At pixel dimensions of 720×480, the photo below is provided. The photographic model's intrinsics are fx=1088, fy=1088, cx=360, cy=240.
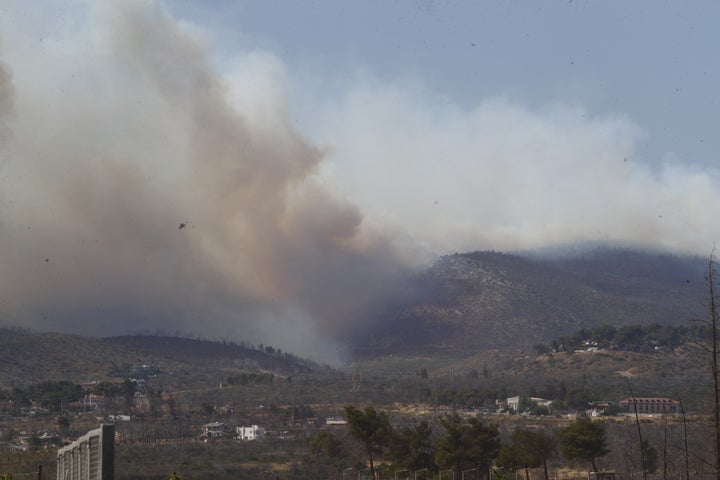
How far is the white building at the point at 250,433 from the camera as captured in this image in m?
164

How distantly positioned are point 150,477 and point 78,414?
83.5 m

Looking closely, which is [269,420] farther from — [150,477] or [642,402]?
[150,477]

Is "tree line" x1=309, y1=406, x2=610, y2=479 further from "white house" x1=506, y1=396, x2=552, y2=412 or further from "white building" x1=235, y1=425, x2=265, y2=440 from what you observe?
"white house" x1=506, y1=396, x2=552, y2=412

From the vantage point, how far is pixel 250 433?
547 feet

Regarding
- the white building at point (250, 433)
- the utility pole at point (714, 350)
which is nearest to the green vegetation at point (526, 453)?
the utility pole at point (714, 350)

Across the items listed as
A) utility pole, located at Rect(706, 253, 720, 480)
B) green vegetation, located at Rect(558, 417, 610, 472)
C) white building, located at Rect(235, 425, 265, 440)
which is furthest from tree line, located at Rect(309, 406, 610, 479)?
white building, located at Rect(235, 425, 265, 440)

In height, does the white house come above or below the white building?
above

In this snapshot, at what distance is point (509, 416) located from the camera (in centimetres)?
18238

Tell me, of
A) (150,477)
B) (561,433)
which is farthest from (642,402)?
(150,477)

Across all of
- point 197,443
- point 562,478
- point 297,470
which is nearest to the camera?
point 562,478

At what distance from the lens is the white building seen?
164 metres

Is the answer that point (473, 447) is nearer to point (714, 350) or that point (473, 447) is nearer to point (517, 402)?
point (714, 350)

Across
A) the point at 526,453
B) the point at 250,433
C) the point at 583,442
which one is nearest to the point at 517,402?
the point at 250,433

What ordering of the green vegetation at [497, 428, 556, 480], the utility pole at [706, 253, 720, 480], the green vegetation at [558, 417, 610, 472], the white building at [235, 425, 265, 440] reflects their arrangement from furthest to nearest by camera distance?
the white building at [235, 425, 265, 440]
the green vegetation at [497, 428, 556, 480]
the green vegetation at [558, 417, 610, 472]
the utility pole at [706, 253, 720, 480]
